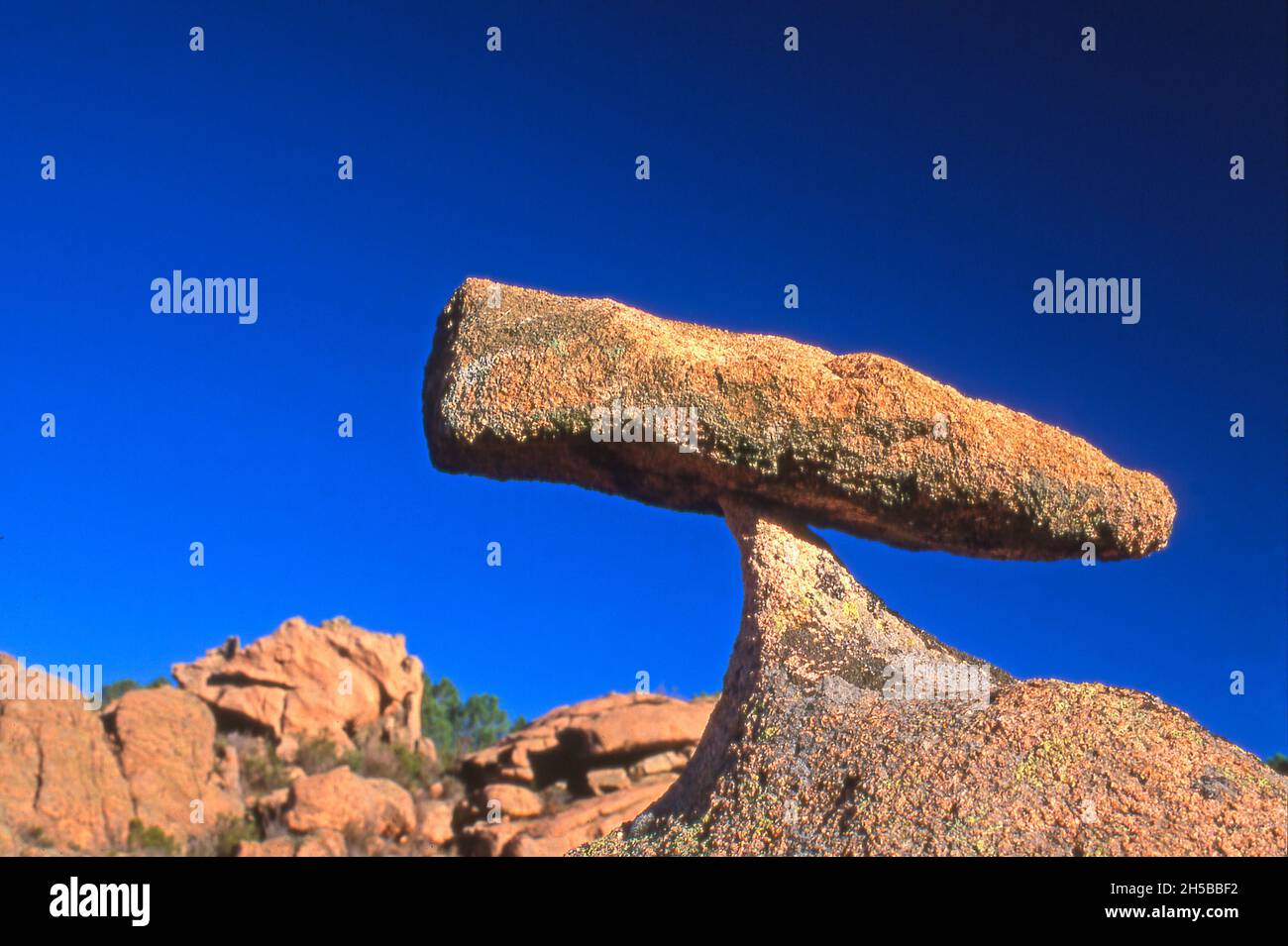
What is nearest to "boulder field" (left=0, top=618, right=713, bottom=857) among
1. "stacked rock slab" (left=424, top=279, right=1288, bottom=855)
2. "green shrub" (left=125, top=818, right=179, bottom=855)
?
"green shrub" (left=125, top=818, right=179, bottom=855)

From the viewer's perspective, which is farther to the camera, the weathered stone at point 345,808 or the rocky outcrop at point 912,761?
the weathered stone at point 345,808

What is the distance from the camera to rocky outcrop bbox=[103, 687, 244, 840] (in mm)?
20250

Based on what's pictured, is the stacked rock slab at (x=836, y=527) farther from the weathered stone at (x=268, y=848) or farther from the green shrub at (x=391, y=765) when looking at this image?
the green shrub at (x=391, y=765)

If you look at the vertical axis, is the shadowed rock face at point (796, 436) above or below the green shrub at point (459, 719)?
above

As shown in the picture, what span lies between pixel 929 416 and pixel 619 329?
2.01m

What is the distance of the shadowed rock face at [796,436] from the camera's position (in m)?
6.70

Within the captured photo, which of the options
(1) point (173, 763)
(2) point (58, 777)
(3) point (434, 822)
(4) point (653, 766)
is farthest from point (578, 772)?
(2) point (58, 777)

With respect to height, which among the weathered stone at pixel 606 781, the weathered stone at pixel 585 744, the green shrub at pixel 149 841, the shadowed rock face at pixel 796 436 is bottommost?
the green shrub at pixel 149 841

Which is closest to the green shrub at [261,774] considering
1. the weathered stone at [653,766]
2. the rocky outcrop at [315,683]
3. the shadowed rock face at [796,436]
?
the rocky outcrop at [315,683]

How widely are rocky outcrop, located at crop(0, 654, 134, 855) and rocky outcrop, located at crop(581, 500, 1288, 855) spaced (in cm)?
1488

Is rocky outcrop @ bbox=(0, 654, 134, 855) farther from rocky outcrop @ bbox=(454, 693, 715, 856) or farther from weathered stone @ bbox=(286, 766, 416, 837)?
rocky outcrop @ bbox=(454, 693, 715, 856)

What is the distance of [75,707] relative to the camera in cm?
1981

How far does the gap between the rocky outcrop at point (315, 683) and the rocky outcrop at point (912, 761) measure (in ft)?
71.0
